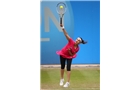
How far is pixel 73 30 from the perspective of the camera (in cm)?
283

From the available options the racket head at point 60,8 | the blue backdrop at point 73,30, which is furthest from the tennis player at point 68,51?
the racket head at point 60,8

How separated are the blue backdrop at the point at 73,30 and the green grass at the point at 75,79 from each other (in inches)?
3.7

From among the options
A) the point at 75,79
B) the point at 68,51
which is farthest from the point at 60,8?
the point at 75,79

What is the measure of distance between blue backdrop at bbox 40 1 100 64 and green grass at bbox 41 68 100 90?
9cm

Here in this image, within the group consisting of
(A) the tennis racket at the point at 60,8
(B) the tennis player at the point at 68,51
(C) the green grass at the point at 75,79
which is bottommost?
(C) the green grass at the point at 75,79

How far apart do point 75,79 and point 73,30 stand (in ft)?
1.66

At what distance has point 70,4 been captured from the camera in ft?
9.39

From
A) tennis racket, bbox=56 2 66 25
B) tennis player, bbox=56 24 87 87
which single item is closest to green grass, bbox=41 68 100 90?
tennis player, bbox=56 24 87 87

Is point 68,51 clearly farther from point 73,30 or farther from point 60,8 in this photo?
point 60,8

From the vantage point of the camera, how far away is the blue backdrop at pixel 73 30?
9.14 feet

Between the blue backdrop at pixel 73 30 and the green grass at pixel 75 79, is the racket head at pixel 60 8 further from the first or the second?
the green grass at pixel 75 79
